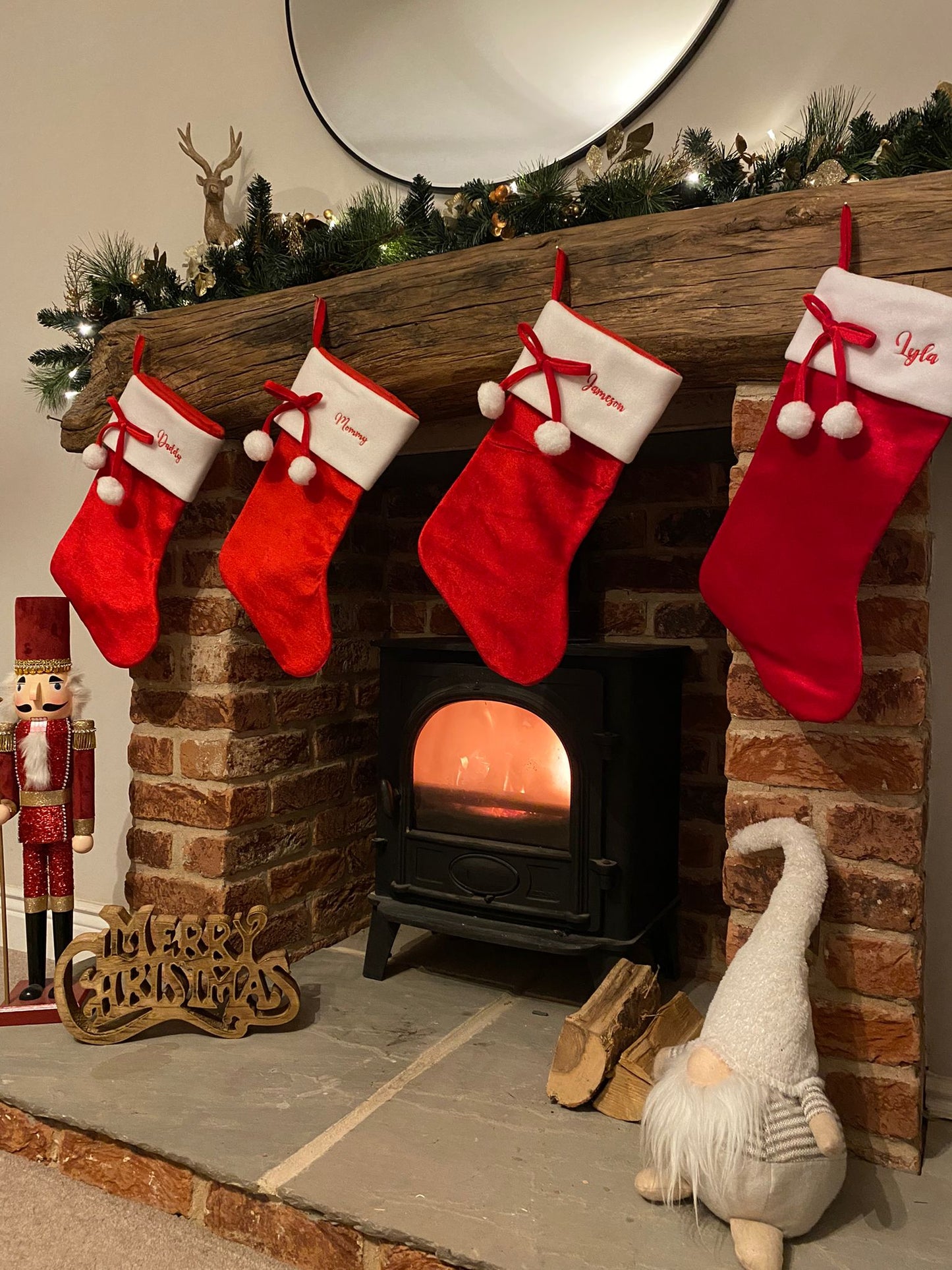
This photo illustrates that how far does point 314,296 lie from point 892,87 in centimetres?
106

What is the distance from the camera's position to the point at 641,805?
1761 mm

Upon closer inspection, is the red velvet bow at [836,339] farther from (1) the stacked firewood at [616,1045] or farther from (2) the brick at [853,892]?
(1) the stacked firewood at [616,1045]

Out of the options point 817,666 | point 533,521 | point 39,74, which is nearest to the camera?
point 817,666

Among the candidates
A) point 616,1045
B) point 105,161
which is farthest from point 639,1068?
point 105,161

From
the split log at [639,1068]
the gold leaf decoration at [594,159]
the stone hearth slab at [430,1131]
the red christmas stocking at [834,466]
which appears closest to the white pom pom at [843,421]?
the red christmas stocking at [834,466]

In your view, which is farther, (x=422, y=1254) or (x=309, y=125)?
(x=309, y=125)

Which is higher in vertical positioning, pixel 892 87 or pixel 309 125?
pixel 309 125

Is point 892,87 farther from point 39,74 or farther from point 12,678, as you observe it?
point 39,74

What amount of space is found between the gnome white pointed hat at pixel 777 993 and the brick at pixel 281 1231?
54cm

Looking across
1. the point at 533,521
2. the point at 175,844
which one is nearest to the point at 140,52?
the point at 533,521

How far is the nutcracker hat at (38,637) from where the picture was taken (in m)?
1.77

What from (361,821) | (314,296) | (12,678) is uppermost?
(314,296)

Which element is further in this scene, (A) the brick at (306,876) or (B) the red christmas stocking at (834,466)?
(A) the brick at (306,876)

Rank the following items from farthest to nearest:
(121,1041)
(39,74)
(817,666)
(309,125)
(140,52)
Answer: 1. (39,74)
2. (140,52)
3. (309,125)
4. (121,1041)
5. (817,666)
